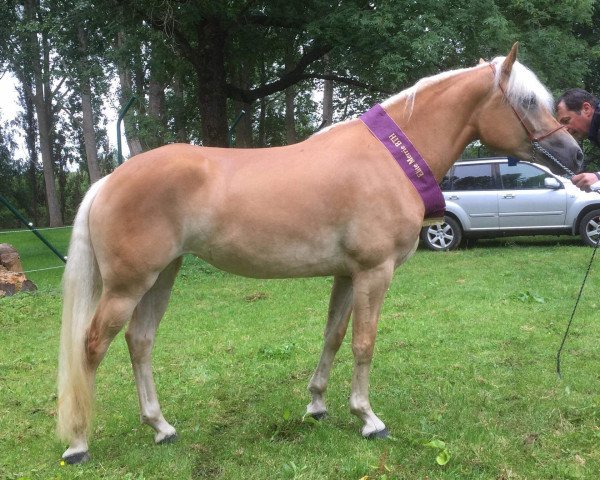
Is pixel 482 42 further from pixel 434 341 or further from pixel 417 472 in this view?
pixel 417 472

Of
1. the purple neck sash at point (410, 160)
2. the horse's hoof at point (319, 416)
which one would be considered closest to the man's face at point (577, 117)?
the purple neck sash at point (410, 160)

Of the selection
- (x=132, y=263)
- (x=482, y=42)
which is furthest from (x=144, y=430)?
(x=482, y=42)

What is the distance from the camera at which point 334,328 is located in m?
3.41

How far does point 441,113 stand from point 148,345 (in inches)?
86.3

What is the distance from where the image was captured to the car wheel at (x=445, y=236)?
450 inches

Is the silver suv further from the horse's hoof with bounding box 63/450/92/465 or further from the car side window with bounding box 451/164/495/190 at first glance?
the horse's hoof with bounding box 63/450/92/465

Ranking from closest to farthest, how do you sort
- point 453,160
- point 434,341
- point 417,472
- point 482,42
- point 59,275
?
1. point 417,472
2. point 453,160
3. point 434,341
4. point 482,42
5. point 59,275

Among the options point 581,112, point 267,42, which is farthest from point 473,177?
point 581,112

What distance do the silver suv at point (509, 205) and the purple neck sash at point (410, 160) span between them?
27.3 feet

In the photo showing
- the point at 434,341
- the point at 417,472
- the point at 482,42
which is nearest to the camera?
the point at 417,472

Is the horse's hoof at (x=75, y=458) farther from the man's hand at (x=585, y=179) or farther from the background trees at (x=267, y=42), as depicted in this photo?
the background trees at (x=267, y=42)

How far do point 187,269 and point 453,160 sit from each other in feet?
25.7

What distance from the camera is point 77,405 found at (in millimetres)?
2980

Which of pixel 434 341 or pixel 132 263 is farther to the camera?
pixel 434 341
